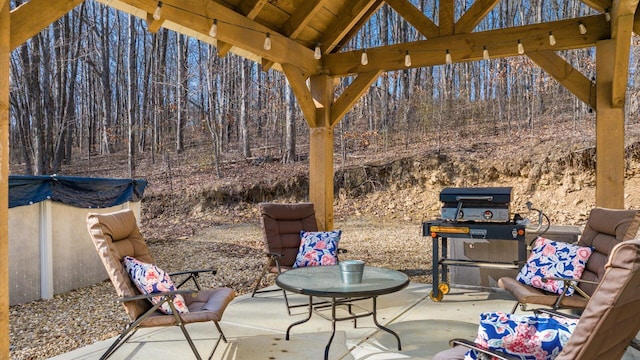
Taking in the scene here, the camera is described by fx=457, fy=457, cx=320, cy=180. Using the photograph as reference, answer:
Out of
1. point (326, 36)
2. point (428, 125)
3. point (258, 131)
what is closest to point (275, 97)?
point (258, 131)

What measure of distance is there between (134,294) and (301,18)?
3828 millimetres

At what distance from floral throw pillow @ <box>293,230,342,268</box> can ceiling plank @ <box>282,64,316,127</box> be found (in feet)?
5.78

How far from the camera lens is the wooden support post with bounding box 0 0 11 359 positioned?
2.56 metres

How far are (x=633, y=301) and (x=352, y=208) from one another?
955 centimetres

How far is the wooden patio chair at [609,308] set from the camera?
1528 millimetres

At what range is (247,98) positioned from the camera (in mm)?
14648

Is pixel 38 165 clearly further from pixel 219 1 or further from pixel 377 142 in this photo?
pixel 219 1

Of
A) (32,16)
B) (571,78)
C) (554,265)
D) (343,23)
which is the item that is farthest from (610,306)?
(343,23)

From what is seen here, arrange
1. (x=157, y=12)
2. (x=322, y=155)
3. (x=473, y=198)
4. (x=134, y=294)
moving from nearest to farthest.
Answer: (x=134, y=294) < (x=157, y=12) < (x=473, y=198) < (x=322, y=155)

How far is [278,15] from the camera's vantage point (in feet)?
17.7

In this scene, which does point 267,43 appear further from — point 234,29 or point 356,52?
point 356,52

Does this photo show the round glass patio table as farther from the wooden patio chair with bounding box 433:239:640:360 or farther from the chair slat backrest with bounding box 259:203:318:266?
the wooden patio chair with bounding box 433:239:640:360

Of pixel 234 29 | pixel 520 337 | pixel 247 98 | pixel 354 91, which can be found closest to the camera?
pixel 520 337

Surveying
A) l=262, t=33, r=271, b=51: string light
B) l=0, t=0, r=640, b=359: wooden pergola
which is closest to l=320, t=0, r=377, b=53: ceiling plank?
l=0, t=0, r=640, b=359: wooden pergola
